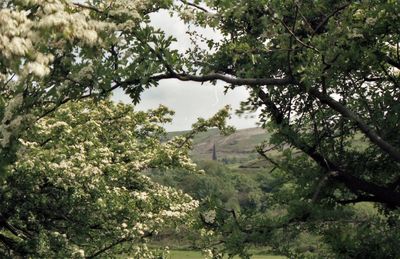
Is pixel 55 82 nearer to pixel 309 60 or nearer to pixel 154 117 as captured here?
pixel 309 60

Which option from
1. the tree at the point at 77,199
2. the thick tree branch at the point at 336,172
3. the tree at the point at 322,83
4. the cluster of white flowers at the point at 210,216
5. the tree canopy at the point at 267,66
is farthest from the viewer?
the tree at the point at 77,199

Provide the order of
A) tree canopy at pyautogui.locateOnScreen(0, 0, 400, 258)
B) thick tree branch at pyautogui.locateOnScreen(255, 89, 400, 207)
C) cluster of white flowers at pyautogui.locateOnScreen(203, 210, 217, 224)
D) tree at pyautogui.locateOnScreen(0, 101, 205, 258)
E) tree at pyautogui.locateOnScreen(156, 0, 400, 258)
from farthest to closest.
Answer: tree at pyautogui.locateOnScreen(0, 101, 205, 258)
cluster of white flowers at pyautogui.locateOnScreen(203, 210, 217, 224)
thick tree branch at pyautogui.locateOnScreen(255, 89, 400, 207)
tree at pyautogui.locateOnScreen(156, 0, 400, 258)
tree canopy at pyautogui.locateOnScreen(0, 0, 400, 258)

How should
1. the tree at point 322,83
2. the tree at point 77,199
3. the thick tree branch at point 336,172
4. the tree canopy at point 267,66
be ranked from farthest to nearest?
the tree at point 77,199 < the thick tree branch at point 336,172 < the tree at point 322,83 < the tree canopy at point 267,66

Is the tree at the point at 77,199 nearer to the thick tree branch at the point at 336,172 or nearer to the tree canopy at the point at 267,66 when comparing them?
the tree canopy at the point at 267,66

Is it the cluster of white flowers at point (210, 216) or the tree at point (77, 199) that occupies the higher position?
the tree at point (77, 199)

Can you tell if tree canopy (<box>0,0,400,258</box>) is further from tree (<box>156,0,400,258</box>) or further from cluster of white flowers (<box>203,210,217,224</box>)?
cluster of white flowers (<box>203,210,217,224</box>)

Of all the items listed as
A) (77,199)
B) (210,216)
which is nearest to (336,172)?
(210,216)

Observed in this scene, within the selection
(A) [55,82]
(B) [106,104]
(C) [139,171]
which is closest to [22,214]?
(C) [139,171]

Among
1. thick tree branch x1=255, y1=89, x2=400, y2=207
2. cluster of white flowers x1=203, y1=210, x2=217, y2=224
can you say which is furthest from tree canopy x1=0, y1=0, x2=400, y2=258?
cluster of white flowers x1=203, y1=210, x2=217, y2=224

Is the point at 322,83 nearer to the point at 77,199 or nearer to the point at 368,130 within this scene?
the point at 368,130

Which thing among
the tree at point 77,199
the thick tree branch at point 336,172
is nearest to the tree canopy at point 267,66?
the thick tree branch at point 336,172

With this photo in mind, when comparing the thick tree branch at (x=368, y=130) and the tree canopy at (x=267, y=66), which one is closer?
the tree canopy at (x=267, y=66)

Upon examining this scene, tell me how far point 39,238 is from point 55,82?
10062 mm

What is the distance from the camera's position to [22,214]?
1680cm
